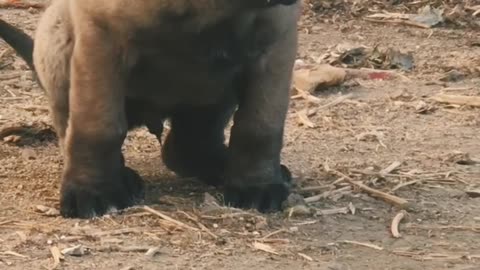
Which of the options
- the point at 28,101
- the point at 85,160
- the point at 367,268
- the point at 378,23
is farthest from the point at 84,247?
the point at 378,23

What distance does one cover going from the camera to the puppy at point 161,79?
5.00m

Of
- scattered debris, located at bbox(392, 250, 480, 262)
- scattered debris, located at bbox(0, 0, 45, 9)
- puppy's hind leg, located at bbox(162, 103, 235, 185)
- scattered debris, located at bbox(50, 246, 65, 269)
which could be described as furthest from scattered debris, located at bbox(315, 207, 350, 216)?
scattered debris, located at bbox(0, 0, 45, 9)

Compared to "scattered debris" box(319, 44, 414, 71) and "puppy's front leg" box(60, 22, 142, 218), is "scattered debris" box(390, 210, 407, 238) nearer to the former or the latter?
"puppy's front leg" box(60, 22, 142, 218)

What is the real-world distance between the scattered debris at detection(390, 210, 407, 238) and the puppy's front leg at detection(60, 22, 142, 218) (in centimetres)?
106

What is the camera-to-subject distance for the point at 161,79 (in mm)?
5266

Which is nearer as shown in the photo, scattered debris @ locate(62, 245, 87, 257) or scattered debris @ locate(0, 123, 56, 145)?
scattered debris @ locate(62, 245, 87, 257)

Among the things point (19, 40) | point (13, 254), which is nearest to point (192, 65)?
point (13, 254)

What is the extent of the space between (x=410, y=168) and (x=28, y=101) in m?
2.46

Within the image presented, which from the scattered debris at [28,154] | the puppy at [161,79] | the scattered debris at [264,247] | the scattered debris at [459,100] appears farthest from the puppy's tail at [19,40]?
the scattered debris at [459,100]

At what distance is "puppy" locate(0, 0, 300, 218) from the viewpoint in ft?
16.4

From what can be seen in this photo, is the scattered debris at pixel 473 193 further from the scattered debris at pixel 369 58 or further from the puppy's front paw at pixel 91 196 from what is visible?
the scattered debris at pixel 369 58

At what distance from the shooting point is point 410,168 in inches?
241

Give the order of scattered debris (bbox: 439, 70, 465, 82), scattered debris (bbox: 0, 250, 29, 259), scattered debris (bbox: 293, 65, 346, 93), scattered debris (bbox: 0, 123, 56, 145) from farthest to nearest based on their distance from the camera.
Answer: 1. scattered debris (bbox: 439, 70, 465, 82)
2. scattered debris (bbox: 293, 65, 346, 93)
3. scattered debris (bbox: 0, 123, 56, 145)
4. scattered debris (bbox: 0, 250, 29, 259)

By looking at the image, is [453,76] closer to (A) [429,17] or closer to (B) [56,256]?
(A) [429,17]
